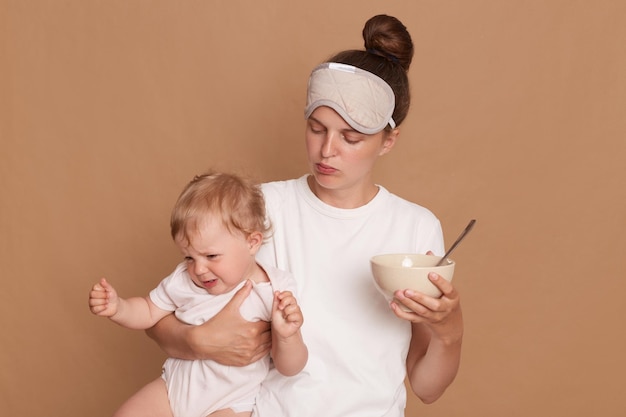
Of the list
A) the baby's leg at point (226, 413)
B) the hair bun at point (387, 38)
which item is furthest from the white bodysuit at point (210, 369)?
the hair bun at point (387, 38)

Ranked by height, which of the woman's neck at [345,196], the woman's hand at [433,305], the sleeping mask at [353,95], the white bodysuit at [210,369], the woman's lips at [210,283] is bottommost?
the white bodysuit at [210,369]

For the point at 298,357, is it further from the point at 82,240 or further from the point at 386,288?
the point at 82,240

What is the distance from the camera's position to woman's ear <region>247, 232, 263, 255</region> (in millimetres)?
2428

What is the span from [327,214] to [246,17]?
4.34ft

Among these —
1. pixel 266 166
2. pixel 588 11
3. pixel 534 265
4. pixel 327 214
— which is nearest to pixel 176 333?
pixel 327 214

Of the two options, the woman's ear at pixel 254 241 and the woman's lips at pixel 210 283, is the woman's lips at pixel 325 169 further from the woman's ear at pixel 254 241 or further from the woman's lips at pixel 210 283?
the woman's lips at pixel 210 283

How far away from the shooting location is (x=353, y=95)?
244cm

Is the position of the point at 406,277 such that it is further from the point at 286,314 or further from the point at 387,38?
the point at 387,38

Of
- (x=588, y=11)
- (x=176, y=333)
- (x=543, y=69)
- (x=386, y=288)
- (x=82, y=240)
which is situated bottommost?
(x=82, y=240)

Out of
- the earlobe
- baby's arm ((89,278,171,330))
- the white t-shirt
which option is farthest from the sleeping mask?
baby's arm ((89,278,171,330))

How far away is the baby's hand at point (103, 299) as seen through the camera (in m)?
2.34

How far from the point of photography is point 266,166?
3551 mm

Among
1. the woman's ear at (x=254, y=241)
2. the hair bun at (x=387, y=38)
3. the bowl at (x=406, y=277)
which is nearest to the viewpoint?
the bowl at (x=406, y=277)

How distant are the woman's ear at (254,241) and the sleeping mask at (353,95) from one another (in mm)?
410
